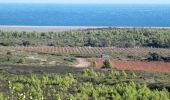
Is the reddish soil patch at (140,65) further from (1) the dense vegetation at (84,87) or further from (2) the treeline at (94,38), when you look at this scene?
(2) the treeline at (94,38)

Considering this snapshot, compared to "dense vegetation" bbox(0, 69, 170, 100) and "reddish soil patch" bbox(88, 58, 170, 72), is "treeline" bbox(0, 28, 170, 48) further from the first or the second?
"dense vegetation" bbox(0, 69, 170, 100)

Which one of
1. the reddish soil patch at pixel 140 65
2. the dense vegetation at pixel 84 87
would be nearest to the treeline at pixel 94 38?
the reddish soil patch at pixel 140 65

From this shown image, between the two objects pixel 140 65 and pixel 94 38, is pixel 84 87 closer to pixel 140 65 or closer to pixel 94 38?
pixel 140 65

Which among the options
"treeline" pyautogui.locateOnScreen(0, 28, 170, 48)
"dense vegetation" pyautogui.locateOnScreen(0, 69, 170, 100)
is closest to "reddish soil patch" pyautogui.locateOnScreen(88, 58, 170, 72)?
"dense vegetation" pyautogui.locateOnScreen(0, 69, 170, 100)

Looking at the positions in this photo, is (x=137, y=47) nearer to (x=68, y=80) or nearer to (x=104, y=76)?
(x=104, y=76)

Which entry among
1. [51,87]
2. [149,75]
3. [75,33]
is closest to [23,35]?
[75,33]
